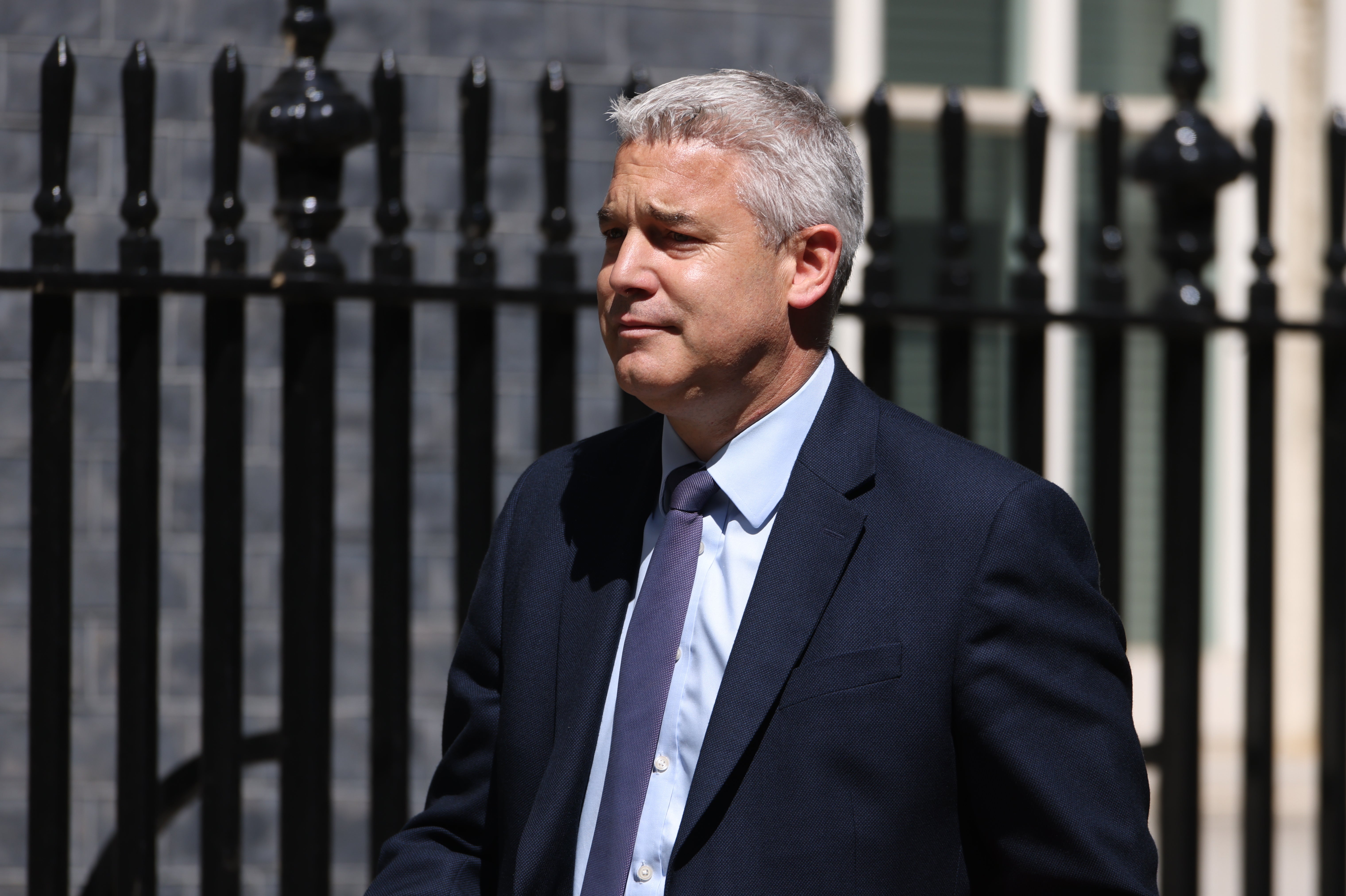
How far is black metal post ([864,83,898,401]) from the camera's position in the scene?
2803mm

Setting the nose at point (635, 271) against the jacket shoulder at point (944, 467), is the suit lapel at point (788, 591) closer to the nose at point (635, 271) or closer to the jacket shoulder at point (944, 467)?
the jacket shoulder at point (944, 467)

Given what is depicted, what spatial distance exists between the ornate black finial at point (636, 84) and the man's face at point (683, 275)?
87 cm

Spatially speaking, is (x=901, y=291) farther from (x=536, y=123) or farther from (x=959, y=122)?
(x=959, y=122)

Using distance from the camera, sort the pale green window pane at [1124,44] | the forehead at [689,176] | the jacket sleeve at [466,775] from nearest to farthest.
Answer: the forehead at [689,176]
the jacket sleeve at [466,775]
the pale green window pane at [1124,44]

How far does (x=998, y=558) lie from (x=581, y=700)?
0.56 m

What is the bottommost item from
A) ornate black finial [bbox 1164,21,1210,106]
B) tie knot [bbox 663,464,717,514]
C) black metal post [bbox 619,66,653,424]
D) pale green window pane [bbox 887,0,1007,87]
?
tie knot [bbox 663,464,717,514]

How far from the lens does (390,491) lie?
8.90ft

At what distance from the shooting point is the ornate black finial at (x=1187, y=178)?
2.90 meters

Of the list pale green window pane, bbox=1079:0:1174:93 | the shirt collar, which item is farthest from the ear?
pale green window pane, bbox=1079:0:1174:93

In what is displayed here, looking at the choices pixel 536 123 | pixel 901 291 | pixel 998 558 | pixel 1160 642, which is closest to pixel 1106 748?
pixel 998 558

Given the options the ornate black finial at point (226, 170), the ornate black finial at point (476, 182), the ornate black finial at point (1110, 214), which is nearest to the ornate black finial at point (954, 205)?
the ornate black finial at point (1110, 214)

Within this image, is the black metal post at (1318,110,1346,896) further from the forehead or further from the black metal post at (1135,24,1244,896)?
the forehead

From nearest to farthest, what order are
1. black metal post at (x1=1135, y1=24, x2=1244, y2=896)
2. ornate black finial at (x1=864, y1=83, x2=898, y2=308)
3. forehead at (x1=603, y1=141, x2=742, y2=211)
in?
forehead at (x1=603, y1=141, x2=742, y2=211)
ornate black finial at (x1=864, y1=83, x2=898, y2=308)
black metal post at (x1=1135, y1=24, x2=1244, y2=896)

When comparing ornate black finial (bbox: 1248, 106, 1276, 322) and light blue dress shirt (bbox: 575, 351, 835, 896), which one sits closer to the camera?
light blue dress shirt (bbox: 575, 351, 835, 896)
